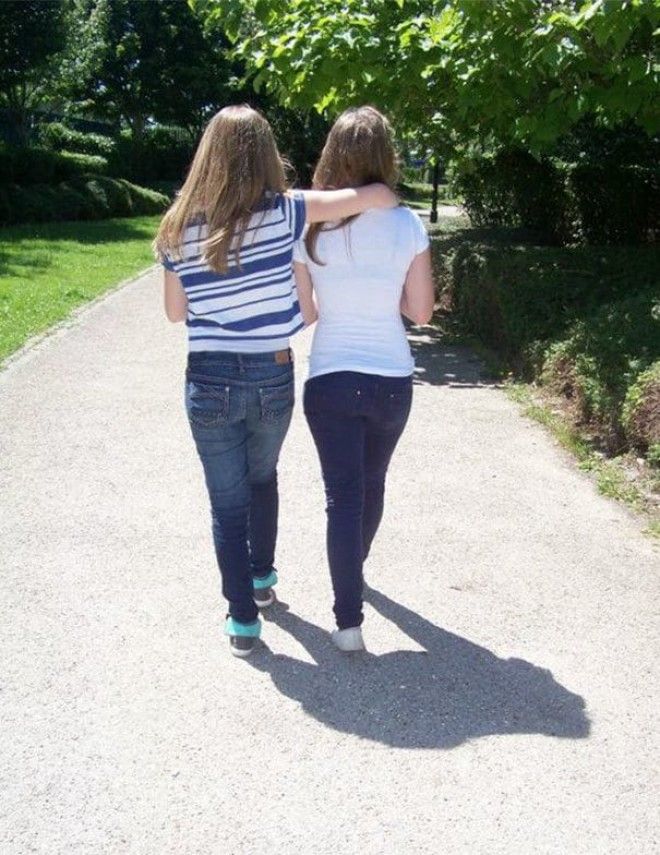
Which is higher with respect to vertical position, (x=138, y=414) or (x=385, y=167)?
(x=385, y=167)

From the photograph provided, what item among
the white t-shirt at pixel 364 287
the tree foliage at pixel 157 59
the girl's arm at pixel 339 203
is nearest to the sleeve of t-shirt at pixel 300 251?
the white t-shirt at pixel 364 287

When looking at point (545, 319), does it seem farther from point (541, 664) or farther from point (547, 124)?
point (541, 664)

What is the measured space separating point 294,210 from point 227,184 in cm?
24

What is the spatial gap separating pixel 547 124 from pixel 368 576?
201 inches

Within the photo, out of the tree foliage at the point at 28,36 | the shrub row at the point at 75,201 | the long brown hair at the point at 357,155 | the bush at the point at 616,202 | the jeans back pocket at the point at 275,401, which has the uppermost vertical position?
the tree foliage at the point at 28,36

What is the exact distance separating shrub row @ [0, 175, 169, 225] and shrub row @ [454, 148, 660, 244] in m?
10.7

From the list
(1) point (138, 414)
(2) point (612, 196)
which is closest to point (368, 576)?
(1) point (138, 414)

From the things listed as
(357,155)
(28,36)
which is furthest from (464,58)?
(28,36)

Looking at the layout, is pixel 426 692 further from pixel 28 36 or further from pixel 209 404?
pixel 28 36

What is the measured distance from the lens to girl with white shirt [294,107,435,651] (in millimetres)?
3520

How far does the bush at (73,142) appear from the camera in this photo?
3397 centimetres

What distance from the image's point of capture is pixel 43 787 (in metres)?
2.94

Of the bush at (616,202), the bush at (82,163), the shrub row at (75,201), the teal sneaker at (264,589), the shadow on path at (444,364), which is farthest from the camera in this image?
the bush at (82,163)

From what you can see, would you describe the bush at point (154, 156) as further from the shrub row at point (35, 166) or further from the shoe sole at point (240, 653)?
the shoe sole at point (240, 653)
